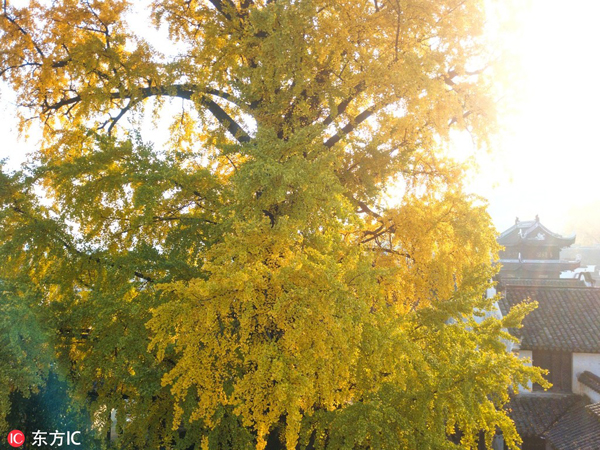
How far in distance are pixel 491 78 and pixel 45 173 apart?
7.47 m

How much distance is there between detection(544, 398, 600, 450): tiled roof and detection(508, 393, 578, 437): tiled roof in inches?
7.9

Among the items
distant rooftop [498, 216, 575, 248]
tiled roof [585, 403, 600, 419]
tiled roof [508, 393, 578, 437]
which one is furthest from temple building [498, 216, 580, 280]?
tiled roof [585, 403, 600, 419]

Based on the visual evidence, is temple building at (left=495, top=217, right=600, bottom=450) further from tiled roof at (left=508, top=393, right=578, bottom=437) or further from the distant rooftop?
the distant rooftop

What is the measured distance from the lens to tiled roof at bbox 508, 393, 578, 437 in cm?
1555

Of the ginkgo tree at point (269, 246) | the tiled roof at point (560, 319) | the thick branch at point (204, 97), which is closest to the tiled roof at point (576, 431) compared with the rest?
the tiled roof at point (560, 319)

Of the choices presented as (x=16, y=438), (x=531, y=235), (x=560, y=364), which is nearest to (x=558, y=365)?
(x=560, y=364)

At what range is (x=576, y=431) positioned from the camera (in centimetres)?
1417

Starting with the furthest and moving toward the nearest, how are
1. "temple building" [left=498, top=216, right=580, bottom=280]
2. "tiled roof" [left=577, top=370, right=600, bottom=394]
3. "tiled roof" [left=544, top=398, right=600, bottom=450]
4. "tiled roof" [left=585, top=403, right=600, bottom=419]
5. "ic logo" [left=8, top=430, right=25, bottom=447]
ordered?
Answer: "temple building" [left=498, top=216, right=580, bottom=280], "tiled roof" [left=577, top=370, right=600, bottom=394], "tiled roof" [left=544, top=398, right=600, bottom=450], "tiled roof" [left=585, top=403, right=600, bottom=419], "ic logo" [left=8, top=430, right=25, bottom=447]

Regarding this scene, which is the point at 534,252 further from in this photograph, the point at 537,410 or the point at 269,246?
the point at 269,246

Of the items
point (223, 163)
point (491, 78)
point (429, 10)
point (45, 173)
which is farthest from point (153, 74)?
point (491, 78)

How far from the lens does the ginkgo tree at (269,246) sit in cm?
541

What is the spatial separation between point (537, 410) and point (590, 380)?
1910mm

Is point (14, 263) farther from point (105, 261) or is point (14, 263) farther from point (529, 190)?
point (529, 190)

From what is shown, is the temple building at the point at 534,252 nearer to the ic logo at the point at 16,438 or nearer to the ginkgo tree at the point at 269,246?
the ginkgo tree at the point at 269,246
